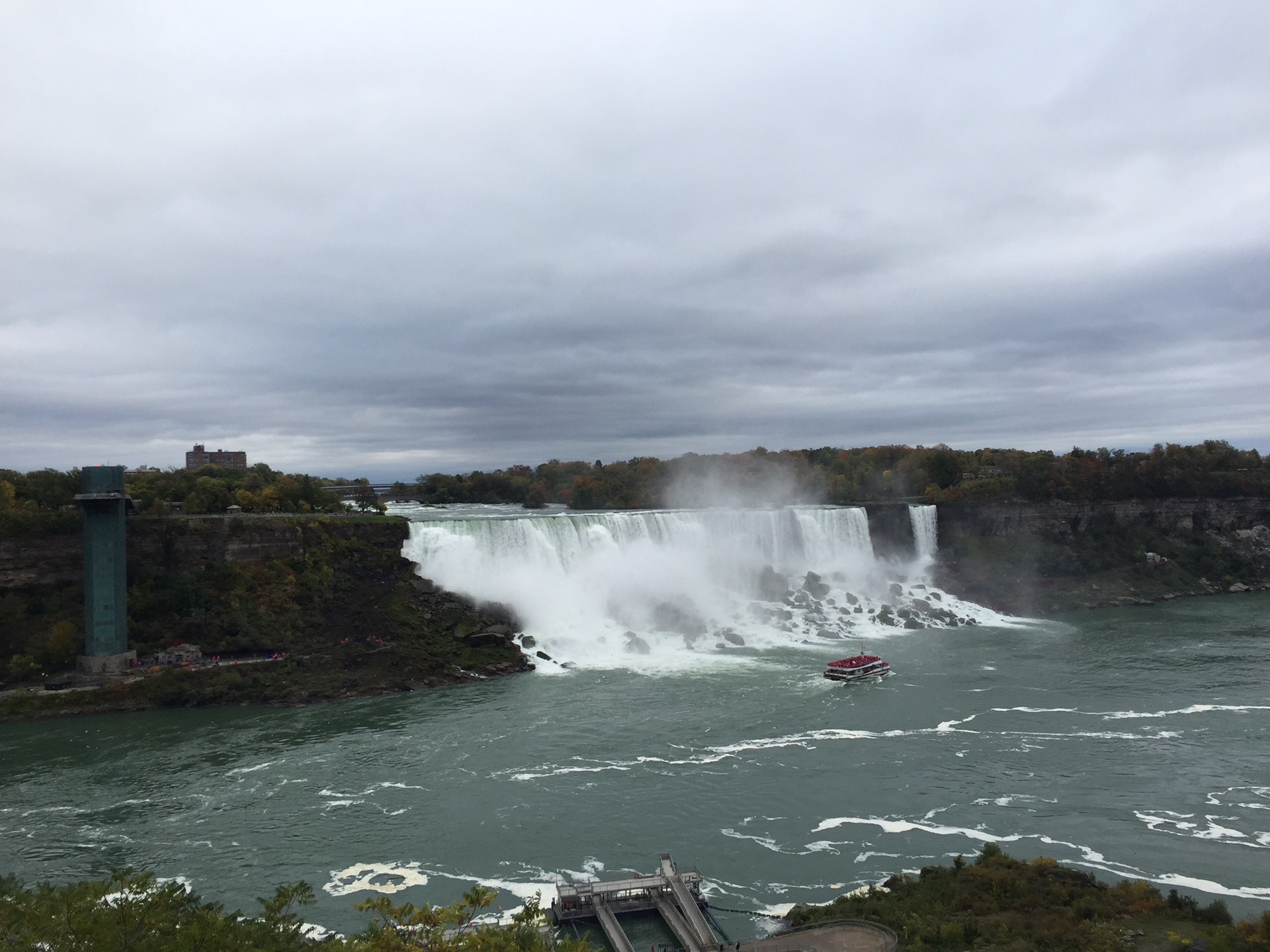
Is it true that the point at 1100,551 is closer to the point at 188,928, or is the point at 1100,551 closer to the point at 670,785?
the point at 670,785

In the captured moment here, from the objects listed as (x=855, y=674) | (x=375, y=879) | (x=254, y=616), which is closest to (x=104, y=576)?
(x=254, y=616)

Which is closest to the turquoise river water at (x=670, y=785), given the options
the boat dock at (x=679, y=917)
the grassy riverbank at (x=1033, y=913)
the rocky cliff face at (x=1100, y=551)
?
the boat dock at (x=679, y=917)

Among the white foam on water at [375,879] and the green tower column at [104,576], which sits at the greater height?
the green tower column at [104,576]

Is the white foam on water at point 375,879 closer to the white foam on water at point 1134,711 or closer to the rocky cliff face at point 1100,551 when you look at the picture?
the white foam on water at point 1134,711

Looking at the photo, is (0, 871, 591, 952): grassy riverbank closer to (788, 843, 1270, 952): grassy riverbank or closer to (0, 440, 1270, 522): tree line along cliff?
(788, 843, 1270, 952): grassy riverbank

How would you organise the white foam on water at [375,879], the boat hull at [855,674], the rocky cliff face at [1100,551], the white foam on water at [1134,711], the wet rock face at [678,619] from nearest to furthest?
the white foam on water at [375,879] < the white foam on water at [1134,711] < the boat hull at [855,674] < the wet rock face at [678,619] < the rocky cliff face at [1100,551]

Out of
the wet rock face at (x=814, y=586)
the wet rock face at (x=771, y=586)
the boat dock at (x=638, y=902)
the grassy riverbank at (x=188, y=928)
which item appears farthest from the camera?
the wet rock face at (x=814, y=586)

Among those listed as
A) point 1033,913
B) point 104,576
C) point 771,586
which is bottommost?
point 1033,913

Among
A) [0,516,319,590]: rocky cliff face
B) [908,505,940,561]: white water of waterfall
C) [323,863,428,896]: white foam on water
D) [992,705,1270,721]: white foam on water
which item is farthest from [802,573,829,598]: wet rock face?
[323,863,428,896]: white foam on water
